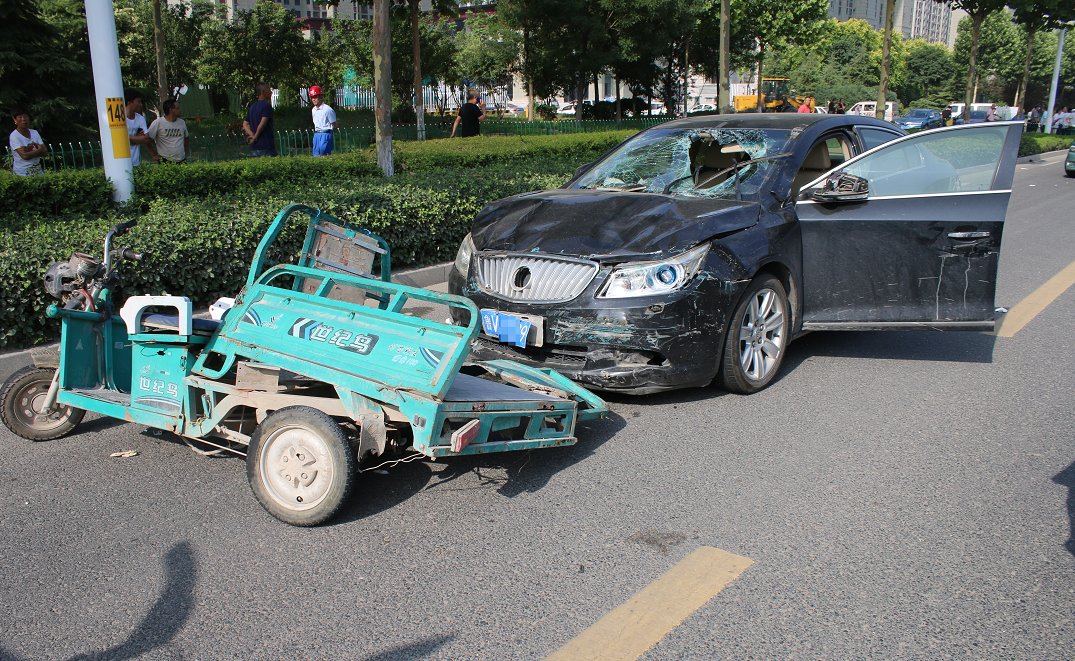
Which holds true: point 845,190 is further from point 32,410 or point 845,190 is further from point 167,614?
point 32,410

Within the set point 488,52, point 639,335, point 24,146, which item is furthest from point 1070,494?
point 488,52

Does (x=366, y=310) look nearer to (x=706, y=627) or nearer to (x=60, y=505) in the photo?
(x=60, y=505)

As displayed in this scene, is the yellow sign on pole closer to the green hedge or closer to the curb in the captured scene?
the green hedge

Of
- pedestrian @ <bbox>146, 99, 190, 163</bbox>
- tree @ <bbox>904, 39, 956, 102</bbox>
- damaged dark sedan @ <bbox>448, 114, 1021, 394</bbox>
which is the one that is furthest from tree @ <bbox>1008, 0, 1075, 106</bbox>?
tree @ <bbox>904, 39, 956, 102</bbox>

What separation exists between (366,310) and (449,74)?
30630 mm

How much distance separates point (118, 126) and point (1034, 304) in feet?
27.5

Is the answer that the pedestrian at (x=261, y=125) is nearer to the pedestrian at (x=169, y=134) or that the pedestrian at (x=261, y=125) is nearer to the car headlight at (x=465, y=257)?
the pedestrian at (x=169, y=134)

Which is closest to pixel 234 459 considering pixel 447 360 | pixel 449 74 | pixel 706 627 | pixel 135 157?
pixel 447 360

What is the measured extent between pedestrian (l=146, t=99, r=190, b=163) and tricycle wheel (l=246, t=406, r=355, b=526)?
29.2 feet

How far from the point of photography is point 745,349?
15.0ft

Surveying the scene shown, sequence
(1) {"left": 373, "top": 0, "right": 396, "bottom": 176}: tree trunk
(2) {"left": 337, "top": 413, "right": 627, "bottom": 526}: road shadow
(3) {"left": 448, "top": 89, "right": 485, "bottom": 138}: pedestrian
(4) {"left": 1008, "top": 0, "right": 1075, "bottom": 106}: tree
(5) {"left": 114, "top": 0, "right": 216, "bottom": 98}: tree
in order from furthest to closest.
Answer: (5) {"left": 114, "top": 0, "right": 216, "bottom": 98}: tree → (4) {"left": 1008, "top": 0, "right": 1075, "bottom": 106}: tree → (3) {"left": 448, "top": 89, "right": 485, "bottom": 138}: pedestrian → (1) {"left": 373, "top": 0, "right": 396, "bottom": 176}: tree trunk → (2) {"left": 337, "top": 413, "right": 627, "bottom": 526}: road shadow

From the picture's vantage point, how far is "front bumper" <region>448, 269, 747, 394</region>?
161 inches

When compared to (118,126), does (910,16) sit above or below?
above

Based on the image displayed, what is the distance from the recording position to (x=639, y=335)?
409 centimetres
